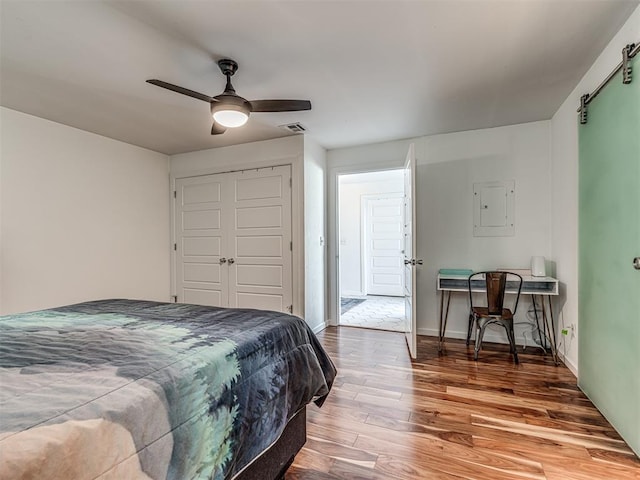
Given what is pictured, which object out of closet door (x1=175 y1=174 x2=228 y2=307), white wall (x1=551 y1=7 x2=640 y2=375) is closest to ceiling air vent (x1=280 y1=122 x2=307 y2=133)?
closet door (x1=175 y1=174 x2=228 y2=307)

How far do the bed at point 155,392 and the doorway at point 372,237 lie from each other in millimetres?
4947

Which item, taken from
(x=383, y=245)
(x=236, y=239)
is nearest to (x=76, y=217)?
(x=236, y=239)

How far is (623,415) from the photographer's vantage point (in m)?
1.79

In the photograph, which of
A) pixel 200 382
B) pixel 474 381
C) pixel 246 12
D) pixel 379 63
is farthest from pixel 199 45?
pixel 474 381

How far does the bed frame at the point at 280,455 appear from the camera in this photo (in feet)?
4.20

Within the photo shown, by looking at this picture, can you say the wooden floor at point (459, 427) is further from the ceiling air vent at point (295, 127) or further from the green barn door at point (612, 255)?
the ceiling air vent at point (295, 127)

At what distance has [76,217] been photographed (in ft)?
11.0

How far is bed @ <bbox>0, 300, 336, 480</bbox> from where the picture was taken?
73 centimetres

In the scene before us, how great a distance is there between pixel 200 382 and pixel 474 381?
2.30 metres

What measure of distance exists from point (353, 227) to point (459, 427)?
16.8 ft

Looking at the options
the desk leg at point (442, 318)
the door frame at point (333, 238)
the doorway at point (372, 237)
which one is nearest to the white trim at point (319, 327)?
the door frame at point (333, 238)

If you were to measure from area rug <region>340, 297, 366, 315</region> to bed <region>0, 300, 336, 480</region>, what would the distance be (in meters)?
3.58

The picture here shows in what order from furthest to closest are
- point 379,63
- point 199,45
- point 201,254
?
point 201,254
point 379,63
point 199,45

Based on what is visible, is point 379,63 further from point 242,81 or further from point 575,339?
point 575,339
